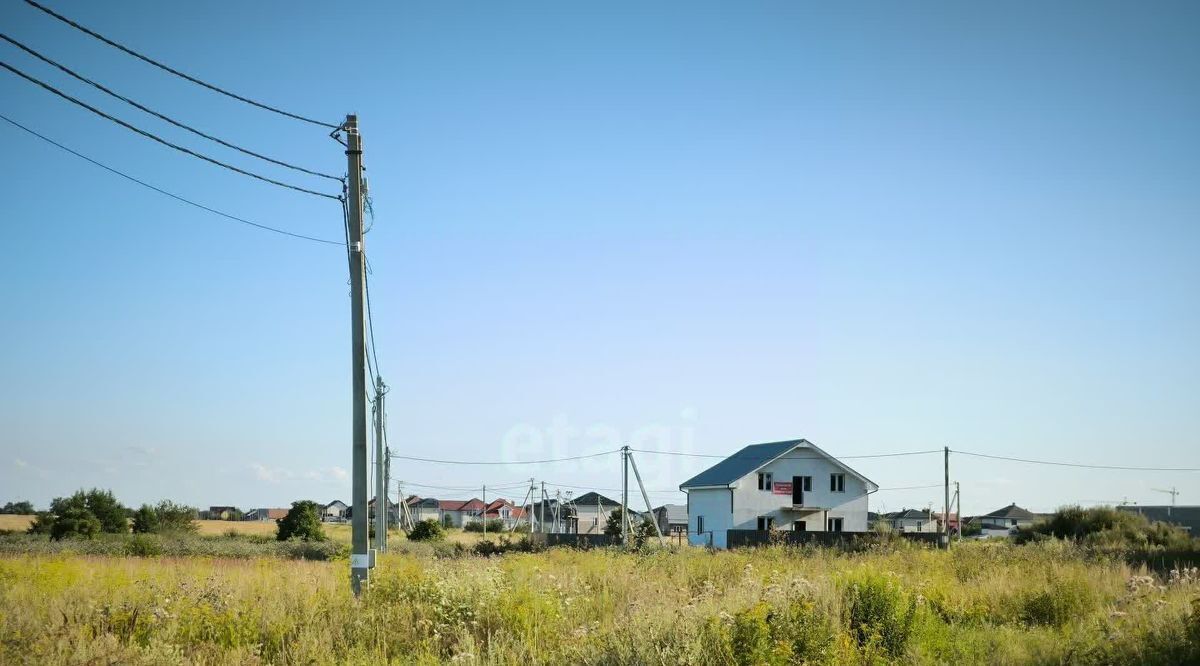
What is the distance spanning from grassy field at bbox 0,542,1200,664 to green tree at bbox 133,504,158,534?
127 feet

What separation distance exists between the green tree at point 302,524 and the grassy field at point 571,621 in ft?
109

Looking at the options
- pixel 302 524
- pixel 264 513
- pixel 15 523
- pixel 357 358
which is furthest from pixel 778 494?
pixel 264 513

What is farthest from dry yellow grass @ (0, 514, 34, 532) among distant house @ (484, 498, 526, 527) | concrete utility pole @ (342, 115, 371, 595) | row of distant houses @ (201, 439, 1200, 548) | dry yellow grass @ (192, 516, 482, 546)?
distant house @ (484, 498, 526, 527)

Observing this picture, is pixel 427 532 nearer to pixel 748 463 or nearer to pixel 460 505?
pixel 748 463

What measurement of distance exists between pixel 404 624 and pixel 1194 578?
11436mm

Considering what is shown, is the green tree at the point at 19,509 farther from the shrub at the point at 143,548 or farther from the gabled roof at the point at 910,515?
the gabled roof at the point at 910,515

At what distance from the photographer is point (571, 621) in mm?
10930

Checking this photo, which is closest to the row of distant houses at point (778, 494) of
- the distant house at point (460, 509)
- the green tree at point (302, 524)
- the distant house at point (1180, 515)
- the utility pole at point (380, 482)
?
the green tree at point (302, 524)

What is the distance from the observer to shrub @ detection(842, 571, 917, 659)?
32.9 feet

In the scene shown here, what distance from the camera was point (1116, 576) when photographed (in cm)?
1603

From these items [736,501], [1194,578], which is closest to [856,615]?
[1194,578]

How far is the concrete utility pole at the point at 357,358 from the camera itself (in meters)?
12.4

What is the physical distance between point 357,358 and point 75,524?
125 ft

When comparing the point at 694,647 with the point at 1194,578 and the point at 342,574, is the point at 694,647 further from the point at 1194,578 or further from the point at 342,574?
the point at 1194,578
